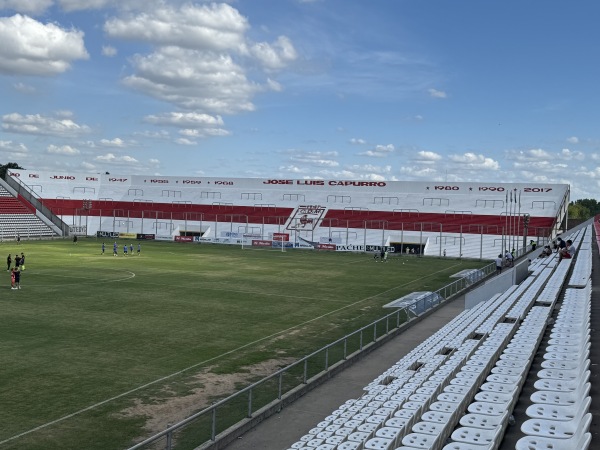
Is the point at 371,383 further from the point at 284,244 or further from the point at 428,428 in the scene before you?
the point at 284,244

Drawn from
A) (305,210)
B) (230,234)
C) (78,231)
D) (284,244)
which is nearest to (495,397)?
(284,244)

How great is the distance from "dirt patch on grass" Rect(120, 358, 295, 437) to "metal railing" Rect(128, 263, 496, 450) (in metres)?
0.65

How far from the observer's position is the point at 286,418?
13.6 metres

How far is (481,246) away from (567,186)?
2436 cm

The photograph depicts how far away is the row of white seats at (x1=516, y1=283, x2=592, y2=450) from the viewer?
26.0 feet

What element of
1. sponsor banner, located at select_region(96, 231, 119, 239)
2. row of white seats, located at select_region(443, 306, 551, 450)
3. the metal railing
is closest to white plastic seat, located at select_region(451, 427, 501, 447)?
row of white seats, located at select_region(443, 306, 551, 450)

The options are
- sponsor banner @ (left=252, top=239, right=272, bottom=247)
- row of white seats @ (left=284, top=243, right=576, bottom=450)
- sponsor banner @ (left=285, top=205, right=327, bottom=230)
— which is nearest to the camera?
row of white seats @ (left=284, top=243, right=576, bottom=450)

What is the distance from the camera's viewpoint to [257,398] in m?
15.0

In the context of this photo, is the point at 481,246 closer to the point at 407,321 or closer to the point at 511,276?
the point at 511,276

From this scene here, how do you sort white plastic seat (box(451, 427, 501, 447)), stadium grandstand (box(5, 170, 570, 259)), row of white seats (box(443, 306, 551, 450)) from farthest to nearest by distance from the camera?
1. stadium grandstand (box(5, 170, 570, 259))
2. row of white seats (box(443, 306, 551, 450))
3. white plastic seat (box(451, 427, 501, 447))

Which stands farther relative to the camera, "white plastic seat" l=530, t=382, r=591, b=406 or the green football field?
the green football field

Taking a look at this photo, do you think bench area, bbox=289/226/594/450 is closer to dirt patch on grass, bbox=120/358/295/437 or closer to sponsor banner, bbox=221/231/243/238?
dirt patch on grass, bbox=120/358/295/437

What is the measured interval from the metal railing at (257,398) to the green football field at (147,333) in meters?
0.88

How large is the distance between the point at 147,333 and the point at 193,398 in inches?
317
